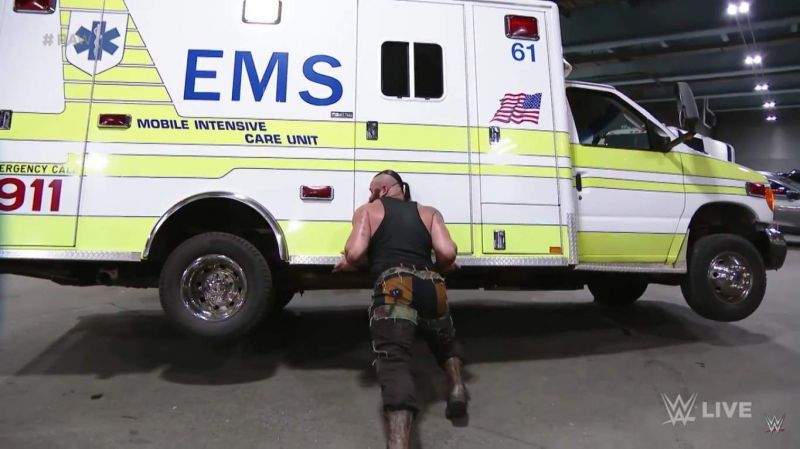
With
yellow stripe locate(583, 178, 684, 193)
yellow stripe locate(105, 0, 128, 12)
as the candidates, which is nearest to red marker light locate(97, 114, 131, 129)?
yellow stripe locate(105, 0, 128, 12)

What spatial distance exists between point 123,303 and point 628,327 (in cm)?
564

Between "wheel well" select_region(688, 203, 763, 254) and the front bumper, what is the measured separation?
0.05 metres

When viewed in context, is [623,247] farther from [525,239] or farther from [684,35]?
[684,35]

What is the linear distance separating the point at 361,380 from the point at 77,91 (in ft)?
8.70

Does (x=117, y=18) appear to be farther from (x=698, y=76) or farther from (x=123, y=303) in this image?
(x=698, y=76)

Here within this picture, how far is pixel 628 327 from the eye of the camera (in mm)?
4531

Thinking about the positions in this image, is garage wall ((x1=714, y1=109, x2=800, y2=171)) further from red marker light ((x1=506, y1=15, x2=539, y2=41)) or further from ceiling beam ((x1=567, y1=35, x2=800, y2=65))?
red marker light ((x1=506, y1=15, x2=539, y2=41))

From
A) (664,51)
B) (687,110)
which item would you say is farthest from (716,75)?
(687,110)

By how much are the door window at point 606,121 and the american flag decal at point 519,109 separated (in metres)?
0.67

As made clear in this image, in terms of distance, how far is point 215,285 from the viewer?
9.71 ft

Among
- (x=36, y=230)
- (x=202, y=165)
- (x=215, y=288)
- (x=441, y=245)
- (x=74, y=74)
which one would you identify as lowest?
(x=215, y=288)

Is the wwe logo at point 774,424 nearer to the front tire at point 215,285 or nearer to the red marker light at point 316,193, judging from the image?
the red marker light at point 316,193

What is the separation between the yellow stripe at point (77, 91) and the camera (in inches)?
113

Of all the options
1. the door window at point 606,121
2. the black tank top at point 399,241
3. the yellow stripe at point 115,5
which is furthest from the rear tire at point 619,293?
the yellow stripe at point 115,5
